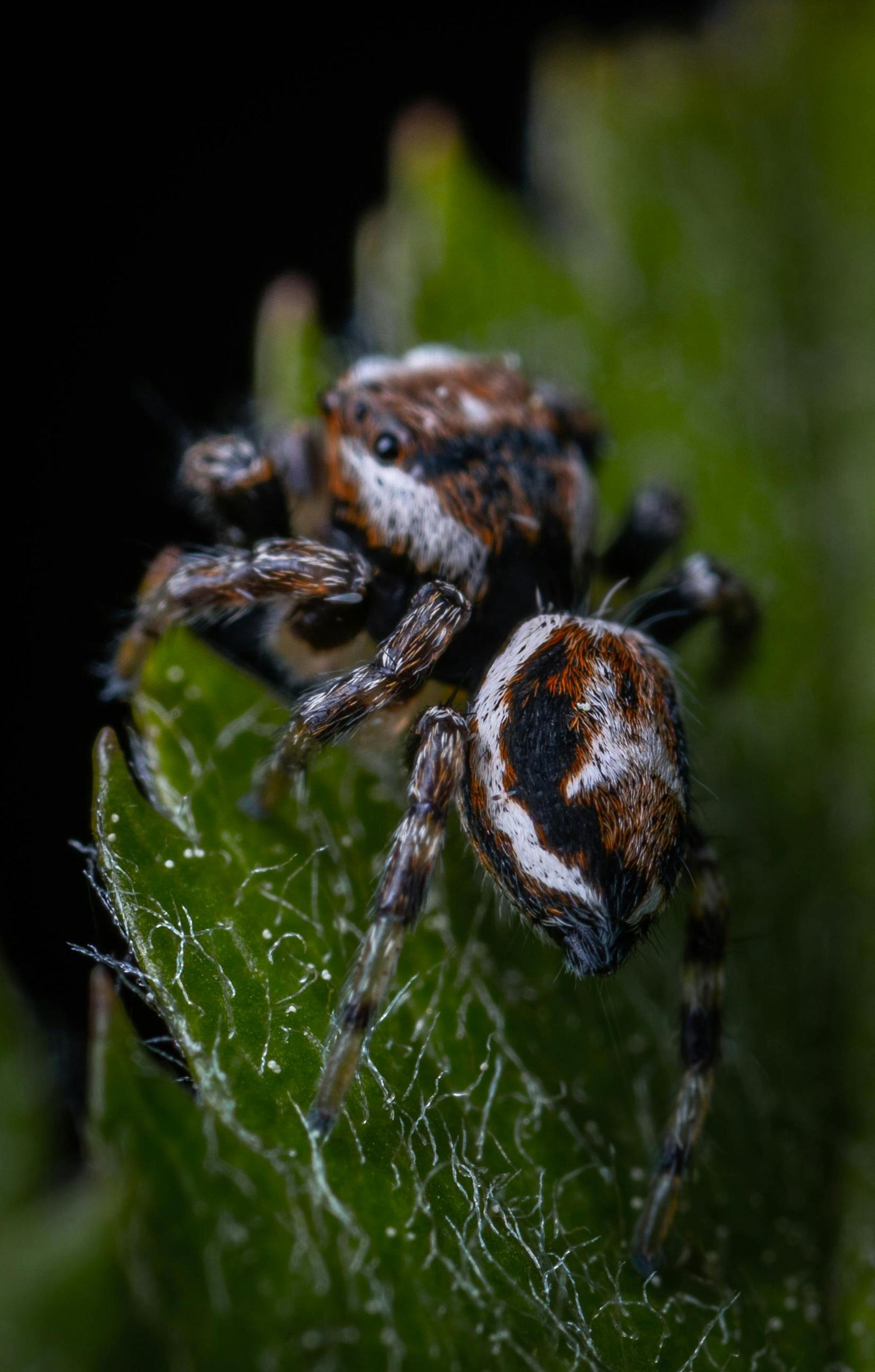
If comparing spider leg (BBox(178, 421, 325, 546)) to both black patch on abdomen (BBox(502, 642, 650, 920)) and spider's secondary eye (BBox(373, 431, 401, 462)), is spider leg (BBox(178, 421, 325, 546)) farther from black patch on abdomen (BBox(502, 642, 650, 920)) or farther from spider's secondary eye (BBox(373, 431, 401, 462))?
black patch on abdomen (BBox(502, 642, 650, 920))

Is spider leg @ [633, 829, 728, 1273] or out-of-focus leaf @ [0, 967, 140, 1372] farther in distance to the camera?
spider leg @ [633, 829, 728, 1273]

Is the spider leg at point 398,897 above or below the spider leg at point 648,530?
below

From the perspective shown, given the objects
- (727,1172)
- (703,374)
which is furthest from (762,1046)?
(703,374)

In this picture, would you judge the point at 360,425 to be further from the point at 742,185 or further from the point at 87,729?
the point at 742,185

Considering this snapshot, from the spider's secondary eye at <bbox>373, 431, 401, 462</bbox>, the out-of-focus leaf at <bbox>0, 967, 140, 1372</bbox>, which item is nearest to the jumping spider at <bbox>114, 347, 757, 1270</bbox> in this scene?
the spider's secondary eye at <bbox>373, 431, 401, 462</bbox>

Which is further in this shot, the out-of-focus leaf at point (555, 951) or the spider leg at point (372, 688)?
the spider leg at point (372, 688)

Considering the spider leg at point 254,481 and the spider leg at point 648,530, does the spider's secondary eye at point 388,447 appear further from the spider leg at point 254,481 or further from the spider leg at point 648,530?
the spider leg at point 648,530

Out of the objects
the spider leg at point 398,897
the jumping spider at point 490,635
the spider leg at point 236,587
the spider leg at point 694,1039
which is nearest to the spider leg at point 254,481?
the jumping spider at point 490,635

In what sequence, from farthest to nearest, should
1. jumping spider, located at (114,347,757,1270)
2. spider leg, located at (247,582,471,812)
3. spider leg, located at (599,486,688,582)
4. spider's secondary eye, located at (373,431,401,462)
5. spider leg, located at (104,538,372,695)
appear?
spider leg, located at (599,486,688,582) → spider's secondary eye, located at (373,431,401,462) → spider leg, located at (104,538,372,695) → spider leg, located at (247,582,471,812) → jumping spider, located at (114,347,757,1270)
